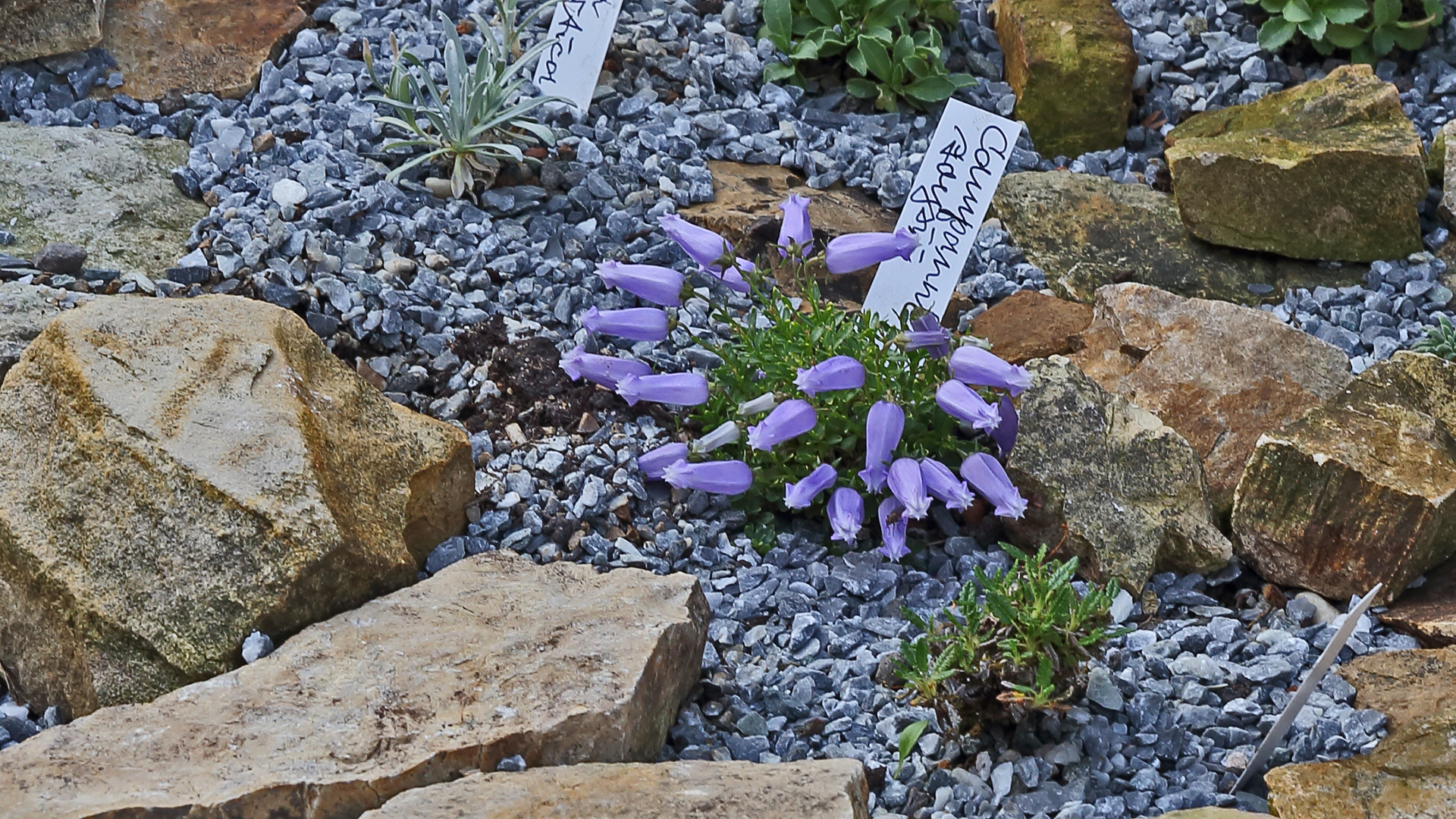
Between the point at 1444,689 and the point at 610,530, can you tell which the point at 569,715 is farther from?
the point at 1444,689

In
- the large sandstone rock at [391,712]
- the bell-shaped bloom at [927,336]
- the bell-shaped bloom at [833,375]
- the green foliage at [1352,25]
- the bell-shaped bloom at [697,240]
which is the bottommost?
the large sandstone rock at [391,712]

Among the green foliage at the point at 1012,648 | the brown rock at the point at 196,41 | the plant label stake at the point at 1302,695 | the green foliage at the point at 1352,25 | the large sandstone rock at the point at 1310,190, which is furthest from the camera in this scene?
the green foliage at the point at 1352,25

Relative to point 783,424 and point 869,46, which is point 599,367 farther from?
point 869,46

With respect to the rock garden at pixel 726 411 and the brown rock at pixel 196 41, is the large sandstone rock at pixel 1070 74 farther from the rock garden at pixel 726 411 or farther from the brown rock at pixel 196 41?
the brown rock at pixel 196 41

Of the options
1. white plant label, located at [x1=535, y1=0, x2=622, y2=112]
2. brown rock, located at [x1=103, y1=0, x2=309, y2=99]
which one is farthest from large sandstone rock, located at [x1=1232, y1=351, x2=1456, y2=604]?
brown rock, located at [x1=103, y1=0, x2=309, y2=99]

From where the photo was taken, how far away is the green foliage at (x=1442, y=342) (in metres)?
3.11

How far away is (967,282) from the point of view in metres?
3.43

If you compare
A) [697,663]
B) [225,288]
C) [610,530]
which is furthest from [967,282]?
[225,288]

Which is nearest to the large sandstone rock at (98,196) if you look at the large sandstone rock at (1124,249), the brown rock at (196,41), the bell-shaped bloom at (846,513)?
the brown rock at (196,41)

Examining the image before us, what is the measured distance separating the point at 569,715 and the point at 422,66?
190 centimetres

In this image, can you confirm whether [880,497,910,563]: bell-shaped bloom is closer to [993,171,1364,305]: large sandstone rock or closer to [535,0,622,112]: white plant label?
[993,171,1364,305]: large sandstone rock

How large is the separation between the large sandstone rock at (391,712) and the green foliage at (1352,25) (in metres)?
2.77

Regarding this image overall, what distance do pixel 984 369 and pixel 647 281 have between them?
69 centimetres

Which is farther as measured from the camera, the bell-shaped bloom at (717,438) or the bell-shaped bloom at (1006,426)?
the bell-shaped bloom at (1006,426)
